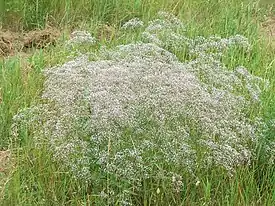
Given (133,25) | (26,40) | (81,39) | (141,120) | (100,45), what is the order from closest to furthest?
1. (141,120)
2. (81,39)
3. (100,45)
4. (133,25)
5. (26,40)

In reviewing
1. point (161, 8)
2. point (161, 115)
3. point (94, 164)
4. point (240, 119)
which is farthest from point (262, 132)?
point (161, 8)

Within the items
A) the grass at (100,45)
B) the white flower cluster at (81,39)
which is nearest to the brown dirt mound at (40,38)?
the grass at (100,45)

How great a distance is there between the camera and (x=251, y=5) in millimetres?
5297

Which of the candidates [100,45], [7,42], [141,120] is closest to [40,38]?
[7,42]

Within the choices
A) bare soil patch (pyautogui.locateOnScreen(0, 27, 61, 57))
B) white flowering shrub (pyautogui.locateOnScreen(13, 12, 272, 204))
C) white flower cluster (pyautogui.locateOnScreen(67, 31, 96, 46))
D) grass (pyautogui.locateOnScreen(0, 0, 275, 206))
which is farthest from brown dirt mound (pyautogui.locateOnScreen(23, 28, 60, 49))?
white flowering shrub (pyautogui.locateOnScreen(13, 12, 272, 204))

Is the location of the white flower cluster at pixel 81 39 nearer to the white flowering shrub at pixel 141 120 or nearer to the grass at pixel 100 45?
the grass at pixel 100 45

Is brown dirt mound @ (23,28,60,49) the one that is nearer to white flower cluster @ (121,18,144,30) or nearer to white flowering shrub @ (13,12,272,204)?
white flower cluster @ (121,18,144,30)

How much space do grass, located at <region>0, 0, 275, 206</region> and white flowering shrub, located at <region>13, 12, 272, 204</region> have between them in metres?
0.08

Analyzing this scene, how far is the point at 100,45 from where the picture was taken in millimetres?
4285

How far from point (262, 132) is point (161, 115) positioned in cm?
60

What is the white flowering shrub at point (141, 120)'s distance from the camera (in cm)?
283

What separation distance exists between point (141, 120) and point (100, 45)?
149cm

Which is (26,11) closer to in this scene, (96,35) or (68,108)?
(96,35)

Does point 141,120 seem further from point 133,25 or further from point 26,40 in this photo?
point 26,40
